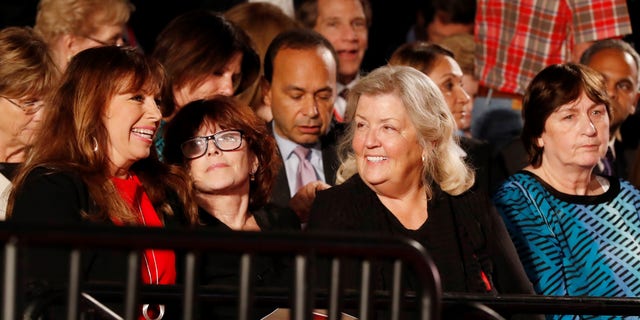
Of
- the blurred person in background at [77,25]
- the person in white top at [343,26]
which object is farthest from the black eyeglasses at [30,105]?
the person in white top at [343,26]

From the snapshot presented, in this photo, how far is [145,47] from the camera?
8070 millimetres

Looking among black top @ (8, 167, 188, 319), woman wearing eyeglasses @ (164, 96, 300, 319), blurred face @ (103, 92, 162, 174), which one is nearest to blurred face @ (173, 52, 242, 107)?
woman wearing eyeglasses @ (164, 96, 300, 319)

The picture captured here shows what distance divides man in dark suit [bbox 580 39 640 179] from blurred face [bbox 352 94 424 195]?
207 cm

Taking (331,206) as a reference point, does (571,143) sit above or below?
above

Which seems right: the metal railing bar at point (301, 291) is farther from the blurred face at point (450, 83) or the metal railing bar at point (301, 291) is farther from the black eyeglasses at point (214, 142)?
the blurred face at point (450, 83)

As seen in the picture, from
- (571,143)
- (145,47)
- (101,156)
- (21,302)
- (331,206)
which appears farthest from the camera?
(145,47)

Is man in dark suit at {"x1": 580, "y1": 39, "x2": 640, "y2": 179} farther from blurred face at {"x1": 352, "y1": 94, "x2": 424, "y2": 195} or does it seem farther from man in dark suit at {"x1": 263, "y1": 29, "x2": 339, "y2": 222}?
blurred face at {"x1": 352, "y1": 94, "x2": 424, "y2": 195}

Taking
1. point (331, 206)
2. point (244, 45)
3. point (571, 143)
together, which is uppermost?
point (244, 45)

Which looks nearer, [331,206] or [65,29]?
[331,206]

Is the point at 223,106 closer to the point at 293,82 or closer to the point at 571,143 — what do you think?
the point at 293,82

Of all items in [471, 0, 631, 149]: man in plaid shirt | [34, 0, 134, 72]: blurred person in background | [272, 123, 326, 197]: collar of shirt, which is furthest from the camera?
[471, 0, 631, 149]: man in plaid shirt

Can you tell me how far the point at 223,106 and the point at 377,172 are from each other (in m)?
0.69

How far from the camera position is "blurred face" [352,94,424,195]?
5.11m

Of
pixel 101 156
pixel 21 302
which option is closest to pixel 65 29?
pixel 101 156
